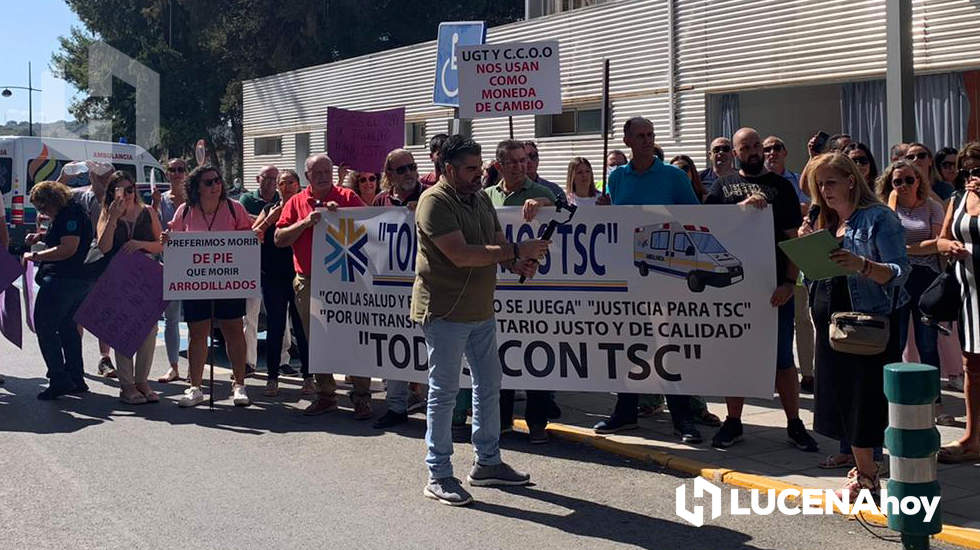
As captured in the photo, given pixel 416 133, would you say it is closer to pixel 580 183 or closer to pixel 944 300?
pixel 580 183

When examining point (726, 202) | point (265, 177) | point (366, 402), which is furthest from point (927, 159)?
point (265, 177)

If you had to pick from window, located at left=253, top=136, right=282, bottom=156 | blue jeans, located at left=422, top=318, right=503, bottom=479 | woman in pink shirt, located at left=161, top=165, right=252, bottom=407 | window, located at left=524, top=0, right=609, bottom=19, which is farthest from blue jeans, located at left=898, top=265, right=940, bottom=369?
window, located at left=253, top=136, right=282, bottom=156

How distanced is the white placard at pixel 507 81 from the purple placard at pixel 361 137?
69 centimetres

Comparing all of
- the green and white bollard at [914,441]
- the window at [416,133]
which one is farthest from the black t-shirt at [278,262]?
the window at [416,133]

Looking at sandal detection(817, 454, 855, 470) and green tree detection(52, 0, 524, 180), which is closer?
sandal detection(817, 454, 855, 470)

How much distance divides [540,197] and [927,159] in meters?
2.97

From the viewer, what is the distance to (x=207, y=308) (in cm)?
968

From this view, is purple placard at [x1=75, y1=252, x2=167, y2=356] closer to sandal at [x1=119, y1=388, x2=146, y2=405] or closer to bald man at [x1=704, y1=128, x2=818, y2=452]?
sandal at [x1=119, y1=388, x2=146, y2=405]

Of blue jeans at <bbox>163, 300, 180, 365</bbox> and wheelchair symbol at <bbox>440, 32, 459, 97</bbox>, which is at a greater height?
wheelchair symbol at <bbox>440, 32, 459, 97</bbox>

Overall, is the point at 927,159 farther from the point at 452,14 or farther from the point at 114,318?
the point at 452,14

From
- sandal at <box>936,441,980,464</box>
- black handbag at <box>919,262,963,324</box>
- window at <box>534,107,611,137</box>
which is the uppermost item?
window at <box>534,107,611,137</box>

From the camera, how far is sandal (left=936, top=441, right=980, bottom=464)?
706 centimetres

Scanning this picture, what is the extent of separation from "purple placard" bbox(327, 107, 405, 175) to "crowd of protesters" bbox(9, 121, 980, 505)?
17 centimetres

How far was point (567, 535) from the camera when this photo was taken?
5.96 metres
